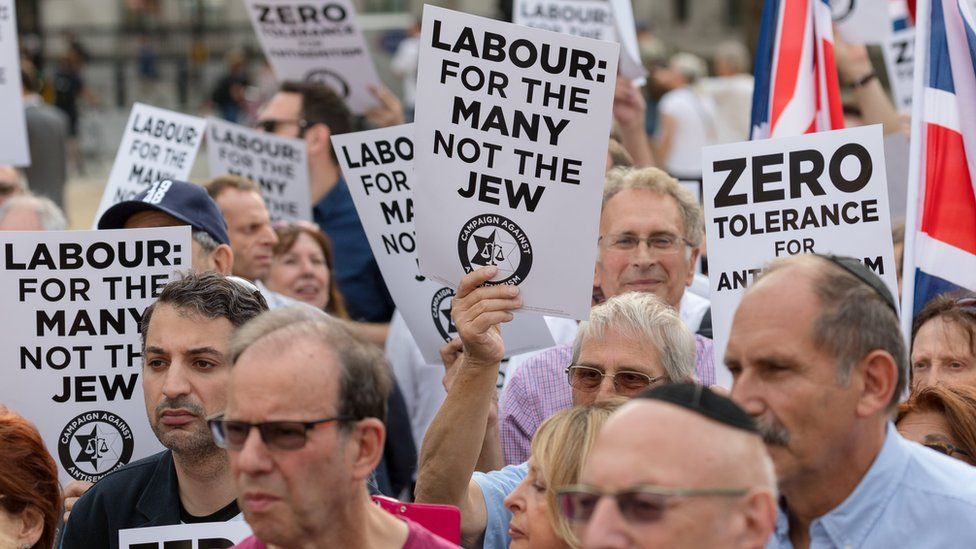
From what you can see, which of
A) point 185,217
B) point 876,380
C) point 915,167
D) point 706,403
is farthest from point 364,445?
point 915,167

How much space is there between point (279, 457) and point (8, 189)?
628 cm

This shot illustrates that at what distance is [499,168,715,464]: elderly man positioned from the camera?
5.83m

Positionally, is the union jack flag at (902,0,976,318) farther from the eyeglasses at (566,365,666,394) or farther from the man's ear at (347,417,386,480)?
the man's ear at (347,417,386,480)

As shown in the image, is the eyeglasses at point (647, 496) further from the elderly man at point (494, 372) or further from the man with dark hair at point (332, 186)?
the man with dark hair at point (332, 186)

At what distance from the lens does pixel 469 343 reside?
4.67 metres

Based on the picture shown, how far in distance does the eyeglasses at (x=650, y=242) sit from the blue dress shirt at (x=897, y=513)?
265 cm

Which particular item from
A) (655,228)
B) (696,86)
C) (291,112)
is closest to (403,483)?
(655,228)

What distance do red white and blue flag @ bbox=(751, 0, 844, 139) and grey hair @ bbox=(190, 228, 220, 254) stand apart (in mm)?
2426

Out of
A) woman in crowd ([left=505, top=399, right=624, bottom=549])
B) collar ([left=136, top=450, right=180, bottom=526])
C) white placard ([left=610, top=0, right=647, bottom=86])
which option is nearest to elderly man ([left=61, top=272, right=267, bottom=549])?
collar ([left=136, top=450, right=180, bottom=526])

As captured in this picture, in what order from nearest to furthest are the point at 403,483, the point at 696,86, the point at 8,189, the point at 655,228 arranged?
the point at 655,228 < the point at 403,483 < the point at 8,189 < the point at 696,86

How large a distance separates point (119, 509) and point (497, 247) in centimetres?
136

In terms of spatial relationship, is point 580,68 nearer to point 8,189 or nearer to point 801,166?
point 801,166

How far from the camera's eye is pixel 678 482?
297cm

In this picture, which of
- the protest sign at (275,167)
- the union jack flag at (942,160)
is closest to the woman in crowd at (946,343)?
the union jack flag at (942,160)
